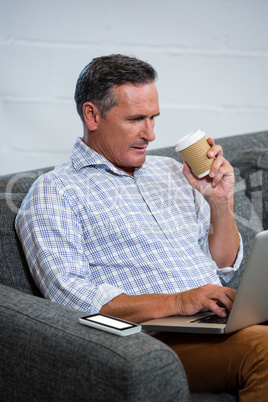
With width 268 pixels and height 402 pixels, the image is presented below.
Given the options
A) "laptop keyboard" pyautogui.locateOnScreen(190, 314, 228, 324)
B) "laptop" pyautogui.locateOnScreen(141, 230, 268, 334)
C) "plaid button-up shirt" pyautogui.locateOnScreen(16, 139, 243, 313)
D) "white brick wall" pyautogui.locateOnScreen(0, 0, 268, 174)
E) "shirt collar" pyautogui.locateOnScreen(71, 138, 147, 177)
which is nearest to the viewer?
"laptop" pyautogui.locateOnScreen(141, 230, 268, 334)

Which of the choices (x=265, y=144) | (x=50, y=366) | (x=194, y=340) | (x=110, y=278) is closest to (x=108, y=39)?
(x=265, y=144)

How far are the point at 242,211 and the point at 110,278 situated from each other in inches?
27.0

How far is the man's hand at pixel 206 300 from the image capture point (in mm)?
1362

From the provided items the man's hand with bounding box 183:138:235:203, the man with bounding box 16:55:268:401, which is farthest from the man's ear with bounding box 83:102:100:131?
the man's hand with bounding box 183:138:235:203

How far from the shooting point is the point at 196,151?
5.08ft

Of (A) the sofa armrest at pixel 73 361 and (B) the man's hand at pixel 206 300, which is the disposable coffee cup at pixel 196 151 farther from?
(A) the sofa armrest at pixel 73 361

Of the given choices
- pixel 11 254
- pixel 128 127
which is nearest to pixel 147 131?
pixel 128 127

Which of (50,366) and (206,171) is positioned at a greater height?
(206,171)

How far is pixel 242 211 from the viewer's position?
6.73 ft

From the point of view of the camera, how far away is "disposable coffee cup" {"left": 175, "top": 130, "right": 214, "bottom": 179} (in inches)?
59.7

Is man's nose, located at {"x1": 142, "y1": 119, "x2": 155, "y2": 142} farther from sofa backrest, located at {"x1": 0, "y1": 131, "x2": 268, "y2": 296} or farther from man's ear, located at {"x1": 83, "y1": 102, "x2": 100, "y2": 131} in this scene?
sofa backrest, located at {"x1": 0, "y1": 131, "x2": 268, "y2": 296}

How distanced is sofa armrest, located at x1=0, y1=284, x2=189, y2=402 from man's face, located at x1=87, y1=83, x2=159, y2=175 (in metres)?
0.58

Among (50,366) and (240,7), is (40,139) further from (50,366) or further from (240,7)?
(50,366)

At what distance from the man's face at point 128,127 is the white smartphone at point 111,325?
2.15 feet
